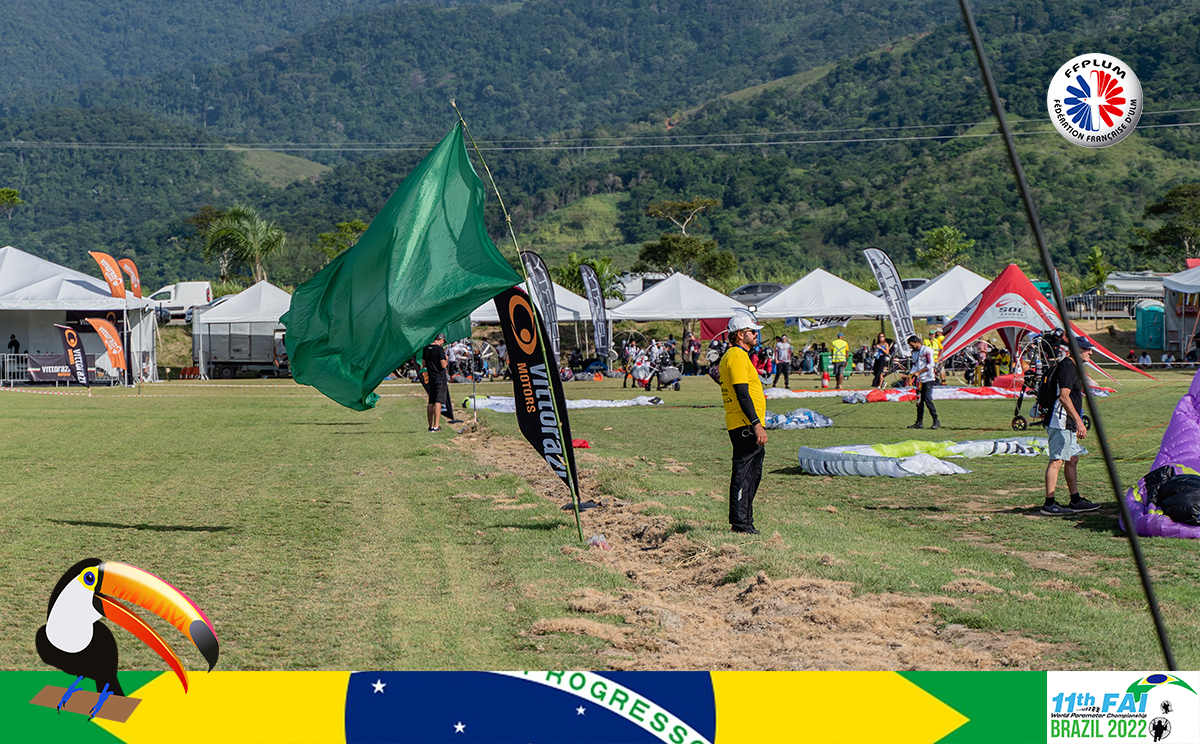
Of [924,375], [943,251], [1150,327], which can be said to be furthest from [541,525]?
[943,251]

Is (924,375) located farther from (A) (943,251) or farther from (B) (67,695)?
(A) (943,251)

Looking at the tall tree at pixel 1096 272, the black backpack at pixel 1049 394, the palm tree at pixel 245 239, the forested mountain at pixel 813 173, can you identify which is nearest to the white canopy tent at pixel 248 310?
the palm tree at pixel 245 239

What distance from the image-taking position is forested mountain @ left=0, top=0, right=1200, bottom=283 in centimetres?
9744

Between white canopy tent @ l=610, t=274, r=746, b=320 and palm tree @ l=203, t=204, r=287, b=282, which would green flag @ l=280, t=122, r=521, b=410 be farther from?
palm tree @ l=203, t=204, r=287, b=282

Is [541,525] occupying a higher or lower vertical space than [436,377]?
lower

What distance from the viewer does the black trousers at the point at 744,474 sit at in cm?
910

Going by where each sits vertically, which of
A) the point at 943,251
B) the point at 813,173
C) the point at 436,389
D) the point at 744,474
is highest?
the point at 813,173

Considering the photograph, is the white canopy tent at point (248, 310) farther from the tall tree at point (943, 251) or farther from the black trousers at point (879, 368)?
the tall tree at point (943, 251)

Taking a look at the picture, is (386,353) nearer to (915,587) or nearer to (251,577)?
(251,577)

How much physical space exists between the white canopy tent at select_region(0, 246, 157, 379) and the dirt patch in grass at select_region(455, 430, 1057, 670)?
3442 centimetres

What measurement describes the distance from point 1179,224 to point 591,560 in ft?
230

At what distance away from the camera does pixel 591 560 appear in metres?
8.41

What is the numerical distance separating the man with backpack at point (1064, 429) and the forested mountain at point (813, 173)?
239ft

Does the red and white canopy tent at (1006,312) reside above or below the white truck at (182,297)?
below
